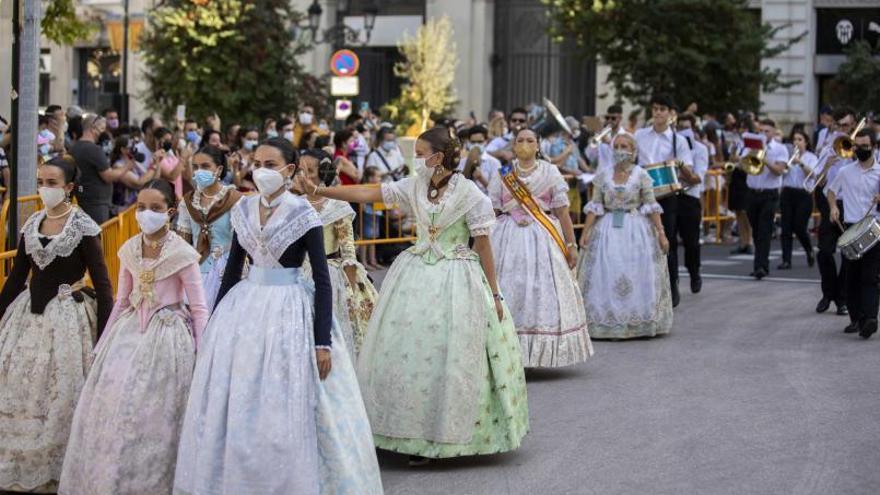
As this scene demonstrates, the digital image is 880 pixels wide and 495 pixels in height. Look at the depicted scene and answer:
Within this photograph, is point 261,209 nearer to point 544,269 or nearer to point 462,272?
point 462,272

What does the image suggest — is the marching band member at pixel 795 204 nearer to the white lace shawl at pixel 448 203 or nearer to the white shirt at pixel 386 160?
the white shirt at pixel 386 160

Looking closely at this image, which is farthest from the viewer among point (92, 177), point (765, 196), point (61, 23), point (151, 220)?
point (61, 23)

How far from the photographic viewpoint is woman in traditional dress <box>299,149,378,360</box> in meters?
9.79

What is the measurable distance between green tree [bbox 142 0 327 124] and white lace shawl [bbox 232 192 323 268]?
2296 centimetres

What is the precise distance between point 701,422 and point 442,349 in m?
2.17

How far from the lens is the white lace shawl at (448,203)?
357 inches

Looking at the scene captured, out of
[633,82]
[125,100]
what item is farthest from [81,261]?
[633,82]

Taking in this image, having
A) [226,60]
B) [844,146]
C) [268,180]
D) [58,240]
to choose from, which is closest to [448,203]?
[268,180]

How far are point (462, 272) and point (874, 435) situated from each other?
283cm

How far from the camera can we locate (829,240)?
15.2 m

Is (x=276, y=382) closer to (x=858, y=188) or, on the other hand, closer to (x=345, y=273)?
(x=345, y=273)

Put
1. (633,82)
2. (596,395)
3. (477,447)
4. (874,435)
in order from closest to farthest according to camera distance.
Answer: (477,447) < (874,435) < (596,395) < (633,82)

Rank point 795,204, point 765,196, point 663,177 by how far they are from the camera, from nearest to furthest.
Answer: point 663,177, point 765,196, point 795,204

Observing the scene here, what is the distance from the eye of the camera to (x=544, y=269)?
39.6 feet
